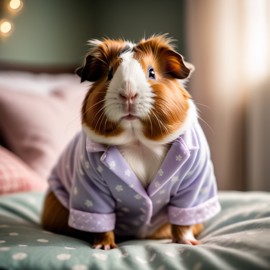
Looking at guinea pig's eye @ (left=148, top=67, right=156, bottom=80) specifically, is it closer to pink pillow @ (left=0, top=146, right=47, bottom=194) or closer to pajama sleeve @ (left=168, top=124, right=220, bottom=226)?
pajama sleeve @ (left=168, top=124, right=220, bottom=226)

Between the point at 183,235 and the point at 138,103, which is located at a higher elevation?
the point at 138,103

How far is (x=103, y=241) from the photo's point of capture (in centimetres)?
104

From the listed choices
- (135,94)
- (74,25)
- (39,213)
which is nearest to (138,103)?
(135,94)

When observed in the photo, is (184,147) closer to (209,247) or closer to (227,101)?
(209,247)

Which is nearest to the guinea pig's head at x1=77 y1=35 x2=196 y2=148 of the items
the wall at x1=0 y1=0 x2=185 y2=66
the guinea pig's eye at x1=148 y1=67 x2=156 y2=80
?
the guinea pig's eye at x1=148 y1=67 x2=156 y2=80

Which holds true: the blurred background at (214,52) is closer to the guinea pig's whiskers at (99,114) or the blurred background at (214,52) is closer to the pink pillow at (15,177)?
the pink pillow at (15,177)

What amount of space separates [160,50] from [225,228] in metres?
0.52

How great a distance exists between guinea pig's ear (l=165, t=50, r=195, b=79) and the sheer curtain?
103cm

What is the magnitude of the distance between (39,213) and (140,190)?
607mm

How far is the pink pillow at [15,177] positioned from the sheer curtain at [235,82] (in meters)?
0.87

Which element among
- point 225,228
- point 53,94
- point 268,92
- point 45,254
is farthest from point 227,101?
point 45,254

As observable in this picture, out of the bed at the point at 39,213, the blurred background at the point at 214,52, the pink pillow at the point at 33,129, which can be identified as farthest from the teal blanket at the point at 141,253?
the blurred background at the point at 214,52

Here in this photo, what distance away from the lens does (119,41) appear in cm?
108

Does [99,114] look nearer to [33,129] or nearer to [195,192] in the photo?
[195,192]
